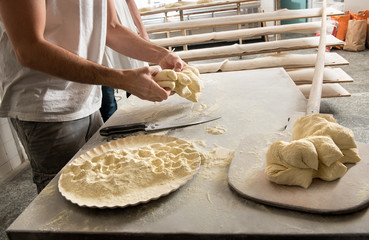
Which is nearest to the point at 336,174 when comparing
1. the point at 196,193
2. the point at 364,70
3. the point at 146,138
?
the point at 196,193

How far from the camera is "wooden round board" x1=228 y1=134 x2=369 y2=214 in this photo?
80cm

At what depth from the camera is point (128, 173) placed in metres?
1.03

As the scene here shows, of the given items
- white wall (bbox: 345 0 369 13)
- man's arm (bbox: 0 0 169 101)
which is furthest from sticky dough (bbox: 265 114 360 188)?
white wall (bbox: 345 0 369 13)

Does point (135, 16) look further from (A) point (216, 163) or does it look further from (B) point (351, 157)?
(B) point (351, 157)

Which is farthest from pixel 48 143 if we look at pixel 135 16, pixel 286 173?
pixel 135 16

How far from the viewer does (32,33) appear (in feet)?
3.81

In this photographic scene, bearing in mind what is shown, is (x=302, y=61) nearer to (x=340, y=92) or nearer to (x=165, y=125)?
(x=340, y=92)

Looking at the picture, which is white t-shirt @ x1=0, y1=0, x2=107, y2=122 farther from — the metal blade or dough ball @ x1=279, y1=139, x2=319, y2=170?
dough ball @ x1=279, y1=139, x2=319, y2=170

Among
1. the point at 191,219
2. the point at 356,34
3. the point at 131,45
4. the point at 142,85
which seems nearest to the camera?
the point at 191,219

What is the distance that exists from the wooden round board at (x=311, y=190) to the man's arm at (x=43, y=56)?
1.93ft

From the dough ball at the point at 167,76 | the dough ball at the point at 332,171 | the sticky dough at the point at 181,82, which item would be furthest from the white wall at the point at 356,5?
the dough ball at the point at 332,171

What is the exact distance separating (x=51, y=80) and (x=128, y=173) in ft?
2.32

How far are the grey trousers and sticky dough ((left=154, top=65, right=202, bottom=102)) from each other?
0.48m

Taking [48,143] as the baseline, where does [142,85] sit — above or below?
above
